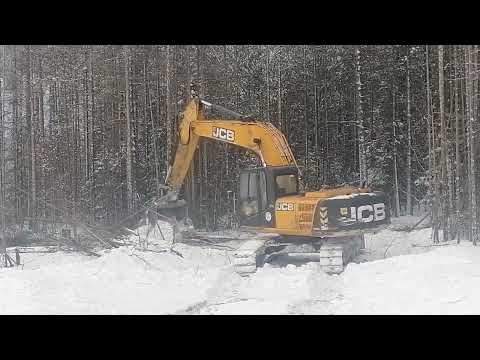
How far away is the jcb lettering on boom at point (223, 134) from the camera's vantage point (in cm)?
623

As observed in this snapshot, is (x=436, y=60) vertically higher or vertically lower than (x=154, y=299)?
higher

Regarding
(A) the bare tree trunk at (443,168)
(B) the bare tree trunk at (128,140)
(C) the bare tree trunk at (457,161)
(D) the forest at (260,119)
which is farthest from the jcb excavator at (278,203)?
(C) the bare tree trunk at (457,161)

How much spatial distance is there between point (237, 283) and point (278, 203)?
81 centimetres

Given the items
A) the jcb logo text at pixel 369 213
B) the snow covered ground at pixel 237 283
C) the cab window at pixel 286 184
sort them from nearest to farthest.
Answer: the snow covered ground at pixel 237 283 < the jcb logo text at pixel 369 213 < the cab window at pixel 286 184

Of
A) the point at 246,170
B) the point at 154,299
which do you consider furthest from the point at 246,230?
the point at 154,299

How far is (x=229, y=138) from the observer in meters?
6.23

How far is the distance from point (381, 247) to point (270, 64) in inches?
75.9

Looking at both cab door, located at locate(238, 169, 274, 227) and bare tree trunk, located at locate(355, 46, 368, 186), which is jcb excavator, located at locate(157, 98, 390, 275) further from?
bare tree trunk, located at locate(355, 46, 368, 186)

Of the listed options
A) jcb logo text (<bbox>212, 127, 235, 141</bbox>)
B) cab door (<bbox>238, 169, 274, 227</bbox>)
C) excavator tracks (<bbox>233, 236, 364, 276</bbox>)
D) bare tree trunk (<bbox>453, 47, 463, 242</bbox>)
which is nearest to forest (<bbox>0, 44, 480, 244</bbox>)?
bare tree trunk (<bbox>453, 47, 463, 242</bbox>)

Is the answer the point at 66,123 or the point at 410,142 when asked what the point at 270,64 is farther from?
the point at 66,123

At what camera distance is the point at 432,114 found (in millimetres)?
6117

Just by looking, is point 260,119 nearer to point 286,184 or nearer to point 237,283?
point 286,184

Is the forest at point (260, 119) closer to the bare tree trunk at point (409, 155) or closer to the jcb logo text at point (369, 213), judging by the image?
the bare tree trunk at point (409, 155)

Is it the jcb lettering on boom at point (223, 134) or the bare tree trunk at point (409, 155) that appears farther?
the jcb lettering on boom at point (223, 134)
